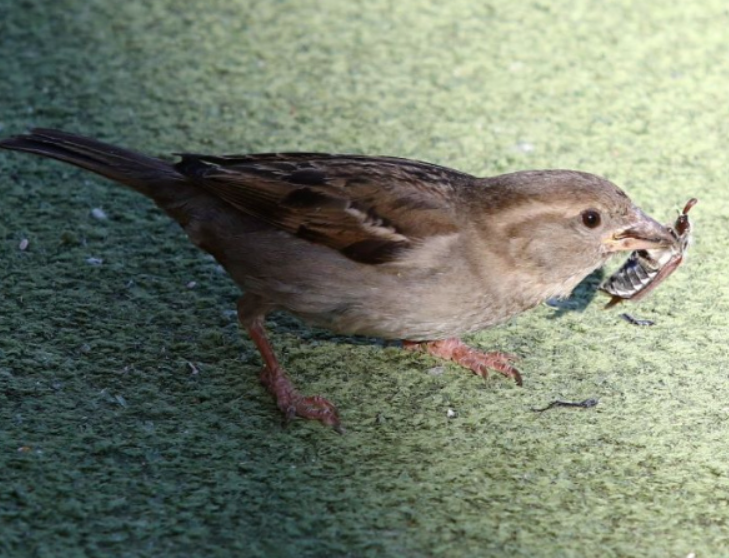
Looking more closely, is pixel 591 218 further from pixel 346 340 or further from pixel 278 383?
pixel 278 383

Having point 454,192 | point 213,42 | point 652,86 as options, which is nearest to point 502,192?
point 454,192

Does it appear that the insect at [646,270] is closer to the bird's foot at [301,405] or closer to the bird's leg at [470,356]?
the bird's leg at [470,356]

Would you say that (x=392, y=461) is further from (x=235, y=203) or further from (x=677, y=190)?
(x=677, y=190)

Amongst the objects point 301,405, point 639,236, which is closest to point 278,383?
point 301,405

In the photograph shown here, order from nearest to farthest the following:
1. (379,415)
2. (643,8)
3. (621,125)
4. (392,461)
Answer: (392,461) < (379,415) < (621,125) < (643,8)

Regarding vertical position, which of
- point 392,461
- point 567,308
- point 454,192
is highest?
point 454,192

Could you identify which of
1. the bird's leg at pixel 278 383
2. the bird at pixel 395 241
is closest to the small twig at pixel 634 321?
the bird at pixel 395 241

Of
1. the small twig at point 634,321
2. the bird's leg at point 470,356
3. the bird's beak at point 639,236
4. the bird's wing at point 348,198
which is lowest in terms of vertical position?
the bird's leg at point 470,356
